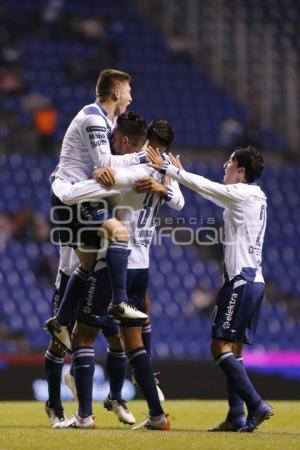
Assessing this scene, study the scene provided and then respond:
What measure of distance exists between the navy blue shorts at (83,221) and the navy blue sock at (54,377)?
0.95 meters

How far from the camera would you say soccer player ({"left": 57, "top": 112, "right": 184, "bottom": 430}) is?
7.43 m

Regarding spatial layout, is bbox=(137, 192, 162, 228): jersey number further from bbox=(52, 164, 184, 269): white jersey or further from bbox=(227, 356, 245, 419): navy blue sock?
bbox=(227, 356, 245, 419): navy blue sock

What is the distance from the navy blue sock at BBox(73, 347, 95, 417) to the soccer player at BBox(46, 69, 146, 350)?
199 millimetres

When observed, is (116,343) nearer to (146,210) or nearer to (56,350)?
(56,350)

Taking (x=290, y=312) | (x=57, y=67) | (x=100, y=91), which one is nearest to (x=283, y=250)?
(x=290, y=312)

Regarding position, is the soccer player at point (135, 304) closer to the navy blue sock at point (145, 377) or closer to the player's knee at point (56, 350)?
the navy blue sock at point (145, 377)

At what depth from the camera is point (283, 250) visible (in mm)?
16953

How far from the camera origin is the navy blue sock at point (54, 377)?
26.5 ft

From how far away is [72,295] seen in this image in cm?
768

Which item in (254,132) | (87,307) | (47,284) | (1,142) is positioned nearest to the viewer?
(87,307)

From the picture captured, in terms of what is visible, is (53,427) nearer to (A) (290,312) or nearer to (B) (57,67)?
(A) (290,312)

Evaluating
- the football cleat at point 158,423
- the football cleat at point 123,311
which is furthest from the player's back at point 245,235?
the football cleat at point 158,423

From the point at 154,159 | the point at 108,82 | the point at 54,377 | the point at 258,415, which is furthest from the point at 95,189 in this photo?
the point at 258,415

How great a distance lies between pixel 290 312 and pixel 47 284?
11.9 feet
